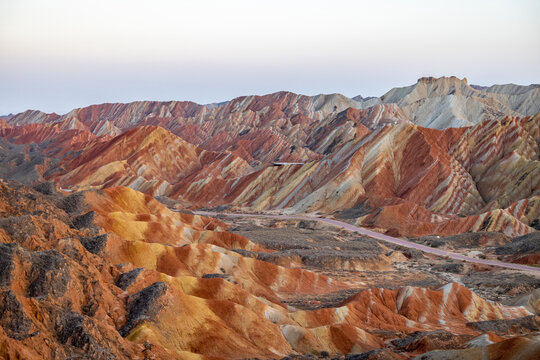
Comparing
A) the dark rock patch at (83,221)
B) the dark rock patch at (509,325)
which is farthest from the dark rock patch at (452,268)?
the dark rock patch at (83,221)

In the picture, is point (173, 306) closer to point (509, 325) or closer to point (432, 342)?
point (432, 342)

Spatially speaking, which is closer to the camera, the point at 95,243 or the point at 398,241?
the point at 95,243

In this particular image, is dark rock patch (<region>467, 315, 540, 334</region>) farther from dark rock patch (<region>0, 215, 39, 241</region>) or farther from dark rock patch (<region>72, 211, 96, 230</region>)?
dark rock patch (<region>72, 211, 96, 230</region>)

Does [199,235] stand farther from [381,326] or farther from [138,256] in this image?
[381,326]

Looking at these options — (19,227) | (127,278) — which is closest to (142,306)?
(127,278)

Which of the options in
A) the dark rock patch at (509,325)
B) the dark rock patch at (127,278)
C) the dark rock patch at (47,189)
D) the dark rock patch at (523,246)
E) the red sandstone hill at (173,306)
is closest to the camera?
the red sandstone hill at (173,306)

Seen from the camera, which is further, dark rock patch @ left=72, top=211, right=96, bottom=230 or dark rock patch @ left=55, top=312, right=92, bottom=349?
dark rock patch @ left=72, top=211, right=96, bottom=230

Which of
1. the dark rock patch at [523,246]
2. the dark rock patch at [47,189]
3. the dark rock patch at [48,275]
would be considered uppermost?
the dark rock patch at [48,275]

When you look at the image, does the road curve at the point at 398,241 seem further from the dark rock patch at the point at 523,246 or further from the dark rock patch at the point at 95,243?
the dark rock patch at the point at 95,243

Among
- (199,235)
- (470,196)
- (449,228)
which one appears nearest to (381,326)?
(199,235)

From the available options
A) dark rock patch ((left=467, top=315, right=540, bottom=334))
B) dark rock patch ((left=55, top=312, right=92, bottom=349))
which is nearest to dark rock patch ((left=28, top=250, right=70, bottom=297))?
dark rock patch ((left=55, top=312, right=92, bottom=349))

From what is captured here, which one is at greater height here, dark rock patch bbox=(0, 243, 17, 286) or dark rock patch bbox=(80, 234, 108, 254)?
dark rock patch bbox=(0, 243, 17, 286)
